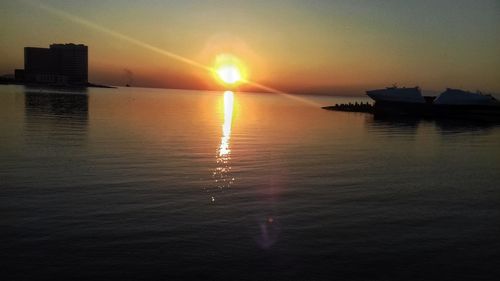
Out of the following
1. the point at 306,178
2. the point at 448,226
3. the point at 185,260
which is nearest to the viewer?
the point at 185,260

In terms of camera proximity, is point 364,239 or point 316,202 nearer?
point 364,239

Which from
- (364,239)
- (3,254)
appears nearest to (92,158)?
(3,254)

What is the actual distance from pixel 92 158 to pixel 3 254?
49.5ft

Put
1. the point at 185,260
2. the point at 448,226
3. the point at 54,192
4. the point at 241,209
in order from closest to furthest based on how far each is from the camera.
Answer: the point at 185,260 → the point at 448,226 → the point at 241,209 → the point at 54,192

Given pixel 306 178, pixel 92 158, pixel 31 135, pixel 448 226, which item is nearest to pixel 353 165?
pixel 306 178

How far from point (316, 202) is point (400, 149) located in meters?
23.4

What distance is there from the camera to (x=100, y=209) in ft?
47.0

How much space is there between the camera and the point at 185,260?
1036 cm

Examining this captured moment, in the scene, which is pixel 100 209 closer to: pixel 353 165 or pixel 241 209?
pixel 241 209

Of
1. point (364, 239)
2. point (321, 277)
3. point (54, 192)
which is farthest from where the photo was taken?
point (54, 192)

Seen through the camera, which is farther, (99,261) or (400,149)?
(400,149)

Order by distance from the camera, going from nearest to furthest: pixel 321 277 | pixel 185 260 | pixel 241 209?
pixel 321 277 → pixel 185 260 → pixel 241 209

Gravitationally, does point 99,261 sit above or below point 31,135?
below

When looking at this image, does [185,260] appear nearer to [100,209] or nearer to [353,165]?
[100,209]
